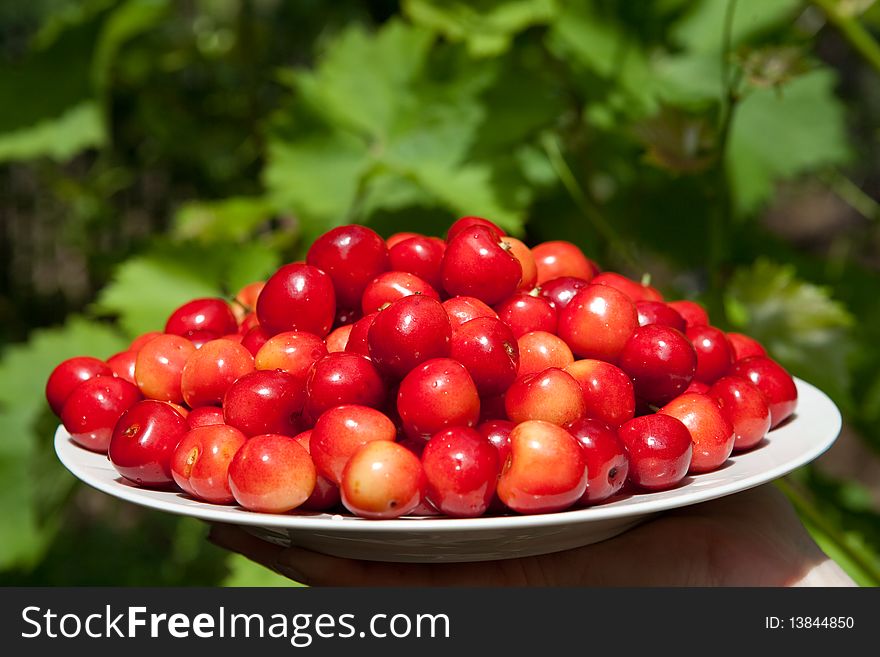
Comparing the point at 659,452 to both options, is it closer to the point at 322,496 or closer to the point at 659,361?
the point at 659,361

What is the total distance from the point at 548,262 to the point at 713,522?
0.44 meters

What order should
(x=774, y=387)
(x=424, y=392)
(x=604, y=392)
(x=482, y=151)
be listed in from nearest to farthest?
(x=424, y=392)
(x=604, y=392)
(x=774, y=387)
(x=482, y=151)

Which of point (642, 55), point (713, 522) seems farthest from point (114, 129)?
point (713, 522)

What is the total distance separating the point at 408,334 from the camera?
1.03 m

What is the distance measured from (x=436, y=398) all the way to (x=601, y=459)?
0.18 meters

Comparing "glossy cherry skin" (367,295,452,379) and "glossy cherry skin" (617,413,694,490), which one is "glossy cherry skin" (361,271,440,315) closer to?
"glossy cherry skin" (367,295,452,379)

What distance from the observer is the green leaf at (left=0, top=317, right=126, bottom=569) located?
7.17ft

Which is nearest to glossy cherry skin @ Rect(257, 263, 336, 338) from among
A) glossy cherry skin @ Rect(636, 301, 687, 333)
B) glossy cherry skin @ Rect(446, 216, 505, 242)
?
glossy cherry skin @ Rect(446, 216, 505, 242)

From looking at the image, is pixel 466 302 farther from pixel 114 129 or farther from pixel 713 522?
pixel 114 129

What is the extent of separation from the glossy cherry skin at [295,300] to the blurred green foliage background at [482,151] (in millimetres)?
758

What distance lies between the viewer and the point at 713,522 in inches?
51.6

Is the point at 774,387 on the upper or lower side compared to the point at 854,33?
lower

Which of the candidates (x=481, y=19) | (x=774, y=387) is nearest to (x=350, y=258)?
(x=774, y=387)

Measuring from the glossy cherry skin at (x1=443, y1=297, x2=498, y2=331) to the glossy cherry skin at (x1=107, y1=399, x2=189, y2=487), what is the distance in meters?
0.35
